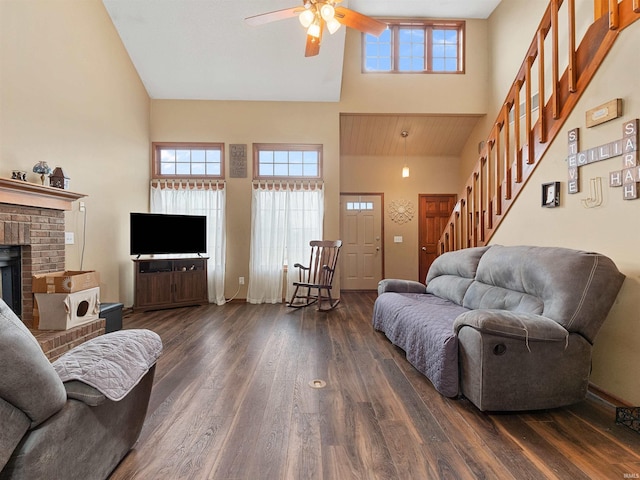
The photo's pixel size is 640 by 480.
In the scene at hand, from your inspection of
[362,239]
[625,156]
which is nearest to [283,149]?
[362,239]

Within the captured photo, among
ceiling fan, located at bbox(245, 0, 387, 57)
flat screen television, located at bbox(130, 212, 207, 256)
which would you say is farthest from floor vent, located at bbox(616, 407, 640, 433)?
flat screen television, located at bbox(130, 212, 207, 256)

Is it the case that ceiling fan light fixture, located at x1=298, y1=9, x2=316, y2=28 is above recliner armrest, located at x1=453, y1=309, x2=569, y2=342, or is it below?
above

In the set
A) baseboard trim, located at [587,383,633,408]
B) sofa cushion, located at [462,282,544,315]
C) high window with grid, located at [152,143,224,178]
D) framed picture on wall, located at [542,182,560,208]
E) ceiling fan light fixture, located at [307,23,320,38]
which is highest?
ceiling fan light fixture, located at [307,23,320,38]

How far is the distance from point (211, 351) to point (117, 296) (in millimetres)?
2385

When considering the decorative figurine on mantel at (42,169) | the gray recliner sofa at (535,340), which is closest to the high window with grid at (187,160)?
the decorative figurine on mantel at (42,169)

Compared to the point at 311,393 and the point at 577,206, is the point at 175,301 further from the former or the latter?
the point at 577,206

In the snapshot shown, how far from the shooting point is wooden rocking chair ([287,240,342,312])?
4562mm

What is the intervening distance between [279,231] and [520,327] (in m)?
3.86

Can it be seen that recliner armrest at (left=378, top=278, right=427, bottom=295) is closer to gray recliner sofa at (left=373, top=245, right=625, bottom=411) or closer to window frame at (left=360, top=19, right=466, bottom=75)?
gray recliner sofa at (left=373, top=245, right=625, bottom=411)

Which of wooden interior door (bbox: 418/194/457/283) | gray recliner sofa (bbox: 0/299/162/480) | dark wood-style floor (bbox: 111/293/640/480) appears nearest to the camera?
gray recliner sofa (bbox: 0/299/162/480)

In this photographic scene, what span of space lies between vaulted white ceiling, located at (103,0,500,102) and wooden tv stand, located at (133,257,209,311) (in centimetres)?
277

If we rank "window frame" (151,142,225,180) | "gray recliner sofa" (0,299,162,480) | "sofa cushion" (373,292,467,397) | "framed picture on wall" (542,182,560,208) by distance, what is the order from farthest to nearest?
1. "window frame" (151,142,225,180)
2. "framed picture on wall" (542,182,560,208)
3. "sofa cushion" (373,292,467,397)
4. "gray recliner sofa" (0,299,162,480)

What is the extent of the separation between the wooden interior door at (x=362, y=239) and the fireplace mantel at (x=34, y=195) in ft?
14.4

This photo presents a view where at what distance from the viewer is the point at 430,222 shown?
20.9ft
